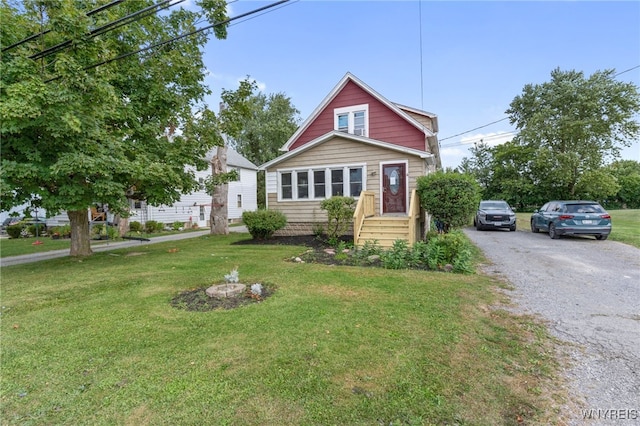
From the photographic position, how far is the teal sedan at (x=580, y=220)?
36.3 ft

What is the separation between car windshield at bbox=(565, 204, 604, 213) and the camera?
37.1 ft

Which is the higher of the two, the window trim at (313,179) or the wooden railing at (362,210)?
the window trim at (313,179)

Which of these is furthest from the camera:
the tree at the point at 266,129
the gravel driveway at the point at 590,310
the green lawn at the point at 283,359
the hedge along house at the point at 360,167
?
the tree at the point at 266,129

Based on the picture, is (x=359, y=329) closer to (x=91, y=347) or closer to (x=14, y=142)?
(x=91, y=347)

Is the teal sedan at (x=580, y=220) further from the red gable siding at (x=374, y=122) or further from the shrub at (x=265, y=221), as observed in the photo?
the shrub at (x=265, y=221)

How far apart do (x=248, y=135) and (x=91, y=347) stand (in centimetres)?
3135

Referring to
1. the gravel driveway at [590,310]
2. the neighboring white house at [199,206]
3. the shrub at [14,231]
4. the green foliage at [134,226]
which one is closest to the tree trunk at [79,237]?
the neighboring white house at [199,206]

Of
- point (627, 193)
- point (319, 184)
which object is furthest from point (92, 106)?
point (627, 193)

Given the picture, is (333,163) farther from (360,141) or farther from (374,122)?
(374,122)

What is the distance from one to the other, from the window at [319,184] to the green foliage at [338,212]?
5.46 feet

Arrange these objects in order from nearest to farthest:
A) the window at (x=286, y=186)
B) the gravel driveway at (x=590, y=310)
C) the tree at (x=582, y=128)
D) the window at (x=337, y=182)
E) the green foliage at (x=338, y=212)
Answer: the gravel driveway at (x=590, y=310), the green foliage at (x=338, y=212), the window at (x=337, y=182), the window at (x=286, y=186), the tree at (x=582, y=128)

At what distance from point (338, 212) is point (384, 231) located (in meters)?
1.72

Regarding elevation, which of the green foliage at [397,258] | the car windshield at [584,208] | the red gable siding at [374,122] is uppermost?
the red gable siding at [374,122]

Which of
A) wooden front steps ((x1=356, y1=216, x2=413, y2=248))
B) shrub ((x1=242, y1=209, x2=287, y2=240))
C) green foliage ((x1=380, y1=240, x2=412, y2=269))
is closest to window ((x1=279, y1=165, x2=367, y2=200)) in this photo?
shrub ((x1=242, y1=209, x2=287, y2=240))
